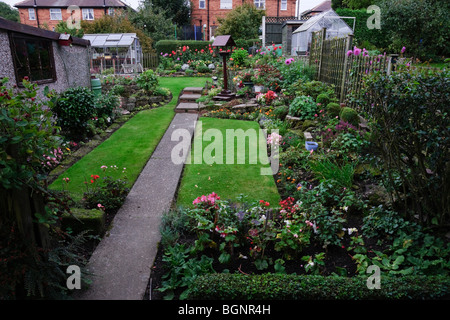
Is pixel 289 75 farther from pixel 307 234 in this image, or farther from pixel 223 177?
pixel 307 234

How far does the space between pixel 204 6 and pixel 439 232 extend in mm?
33309

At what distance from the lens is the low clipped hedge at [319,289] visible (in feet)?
7.95

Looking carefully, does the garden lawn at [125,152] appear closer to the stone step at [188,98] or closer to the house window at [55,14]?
the stone step at [188,98]

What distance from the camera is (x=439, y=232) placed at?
3.15 meters

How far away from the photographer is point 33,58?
24.6 ft

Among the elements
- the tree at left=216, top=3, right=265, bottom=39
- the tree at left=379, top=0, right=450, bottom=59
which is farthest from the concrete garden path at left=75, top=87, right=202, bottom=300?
the tree at left=216, top=3, right=265, bottom=39

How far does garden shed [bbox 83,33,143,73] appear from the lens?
1898 cm

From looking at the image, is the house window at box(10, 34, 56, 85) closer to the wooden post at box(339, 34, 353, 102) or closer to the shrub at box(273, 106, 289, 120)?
the shrub at box(273, 106, 289, 120)

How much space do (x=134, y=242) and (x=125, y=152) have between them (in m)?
3.51

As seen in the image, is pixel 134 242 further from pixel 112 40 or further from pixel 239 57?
pixel 112 40

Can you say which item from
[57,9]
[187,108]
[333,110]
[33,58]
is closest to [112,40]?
[187,108]

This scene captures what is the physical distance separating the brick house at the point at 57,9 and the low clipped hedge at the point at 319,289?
35181 millimetres
